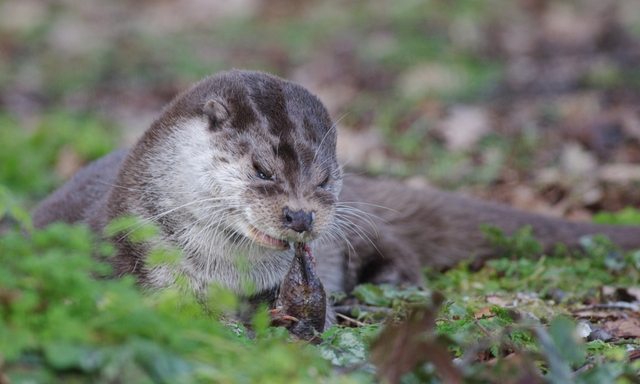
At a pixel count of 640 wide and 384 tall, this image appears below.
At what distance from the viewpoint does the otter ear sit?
331cm

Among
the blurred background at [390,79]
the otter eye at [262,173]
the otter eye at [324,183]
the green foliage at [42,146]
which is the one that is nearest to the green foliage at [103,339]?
the otter eye at [262,173]

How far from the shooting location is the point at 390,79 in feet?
31.0

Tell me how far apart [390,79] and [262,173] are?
21.2ft

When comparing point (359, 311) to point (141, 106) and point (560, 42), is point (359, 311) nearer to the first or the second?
point (141, 106)

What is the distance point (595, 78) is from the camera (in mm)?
8406

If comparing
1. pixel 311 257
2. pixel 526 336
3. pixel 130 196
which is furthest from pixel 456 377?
pixel 130 196

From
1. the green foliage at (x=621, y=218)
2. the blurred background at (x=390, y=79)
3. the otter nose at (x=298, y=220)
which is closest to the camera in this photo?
the otter nose at (x=298, y=220)

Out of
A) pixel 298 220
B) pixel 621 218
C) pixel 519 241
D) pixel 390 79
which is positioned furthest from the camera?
pixel 390 79

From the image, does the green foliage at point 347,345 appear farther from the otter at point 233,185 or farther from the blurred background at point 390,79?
the blurred background at point 390,79

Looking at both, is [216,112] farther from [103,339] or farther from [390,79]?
[390,79]

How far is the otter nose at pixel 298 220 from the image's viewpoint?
3.01m

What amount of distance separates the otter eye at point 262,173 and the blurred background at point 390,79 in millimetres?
1692

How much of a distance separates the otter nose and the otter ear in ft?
1.73

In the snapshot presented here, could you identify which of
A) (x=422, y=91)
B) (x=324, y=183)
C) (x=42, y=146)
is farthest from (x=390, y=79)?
(x=324, y=183)
